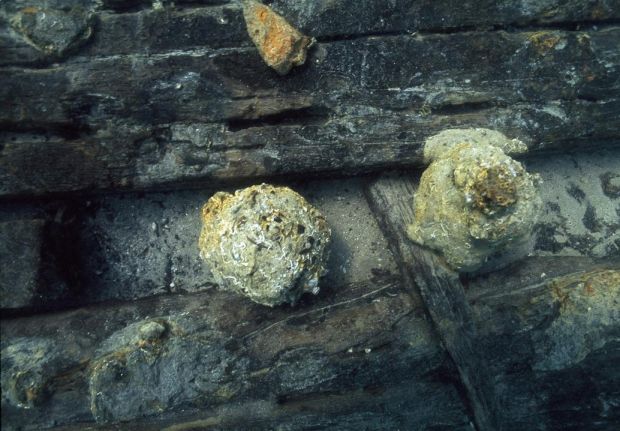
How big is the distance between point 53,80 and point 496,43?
285 centimetres

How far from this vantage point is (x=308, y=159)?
289cm

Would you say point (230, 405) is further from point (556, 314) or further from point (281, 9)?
point (281, 9)

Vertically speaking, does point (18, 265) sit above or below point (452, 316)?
above

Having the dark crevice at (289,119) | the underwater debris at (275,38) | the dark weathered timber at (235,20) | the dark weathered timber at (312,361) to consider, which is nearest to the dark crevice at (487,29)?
the dark weathered timber at (235,20)

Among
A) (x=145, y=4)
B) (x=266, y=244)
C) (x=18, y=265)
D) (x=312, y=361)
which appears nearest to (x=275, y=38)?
(x=145, y=4)

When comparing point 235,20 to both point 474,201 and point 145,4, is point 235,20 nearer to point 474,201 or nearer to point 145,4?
point 145,4

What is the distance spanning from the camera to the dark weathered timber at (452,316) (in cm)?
271

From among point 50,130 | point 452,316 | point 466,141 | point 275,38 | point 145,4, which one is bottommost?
point 452,316

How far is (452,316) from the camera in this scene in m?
2.73

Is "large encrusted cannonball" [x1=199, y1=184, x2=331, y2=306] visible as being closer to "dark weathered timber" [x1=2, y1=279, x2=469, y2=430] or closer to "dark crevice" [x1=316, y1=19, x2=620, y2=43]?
"dark weathered timber" [x1=2, y1=279, x2=469, y2=430]

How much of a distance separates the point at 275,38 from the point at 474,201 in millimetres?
1539

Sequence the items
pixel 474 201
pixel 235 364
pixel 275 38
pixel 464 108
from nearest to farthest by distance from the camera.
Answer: pixel 474 201, pixel 235 364, pixel 275 38, pixel 464 108

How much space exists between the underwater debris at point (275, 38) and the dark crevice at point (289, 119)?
0.86 feet

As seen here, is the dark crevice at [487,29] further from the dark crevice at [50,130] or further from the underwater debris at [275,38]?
the dark crevice at [50,130]
